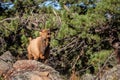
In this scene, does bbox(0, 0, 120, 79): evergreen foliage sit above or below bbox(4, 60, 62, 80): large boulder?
below

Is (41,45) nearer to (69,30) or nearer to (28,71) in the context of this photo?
(28,71)

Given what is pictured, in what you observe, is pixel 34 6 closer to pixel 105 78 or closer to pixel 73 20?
pixel 73 20

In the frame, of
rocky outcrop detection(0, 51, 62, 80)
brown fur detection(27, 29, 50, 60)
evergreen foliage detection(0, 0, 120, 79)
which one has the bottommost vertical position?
evergreen foliage detection(0, 0, 120, 79)

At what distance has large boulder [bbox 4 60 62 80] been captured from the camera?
6383 millimetres

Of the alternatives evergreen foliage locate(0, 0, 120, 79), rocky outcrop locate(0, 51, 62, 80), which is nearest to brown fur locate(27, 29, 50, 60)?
rocky outcrop locate(0, 51, 62, 80)

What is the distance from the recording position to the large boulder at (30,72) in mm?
6383

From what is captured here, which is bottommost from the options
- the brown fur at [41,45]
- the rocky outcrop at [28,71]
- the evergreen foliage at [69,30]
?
the evergreen foliage at [69,30]

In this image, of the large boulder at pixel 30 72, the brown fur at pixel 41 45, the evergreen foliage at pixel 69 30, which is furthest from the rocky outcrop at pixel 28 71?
the evergreen foliage at pixel 69 30

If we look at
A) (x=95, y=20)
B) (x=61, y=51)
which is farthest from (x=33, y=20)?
(x=95, y=20)

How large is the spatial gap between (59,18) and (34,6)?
2.25 meters

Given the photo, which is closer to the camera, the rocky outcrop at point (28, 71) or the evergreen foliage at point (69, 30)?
the rocky outcrop at point (28, 71)

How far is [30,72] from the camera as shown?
6.50 m

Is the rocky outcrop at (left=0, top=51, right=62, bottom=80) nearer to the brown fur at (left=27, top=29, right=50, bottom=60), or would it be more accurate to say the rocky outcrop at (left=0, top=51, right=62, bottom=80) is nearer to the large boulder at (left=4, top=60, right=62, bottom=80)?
the large boulder at (left=4, top=60, right=62, bottom=80)

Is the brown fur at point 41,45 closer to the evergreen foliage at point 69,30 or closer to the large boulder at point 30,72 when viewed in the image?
the large boulder at point 30,72
